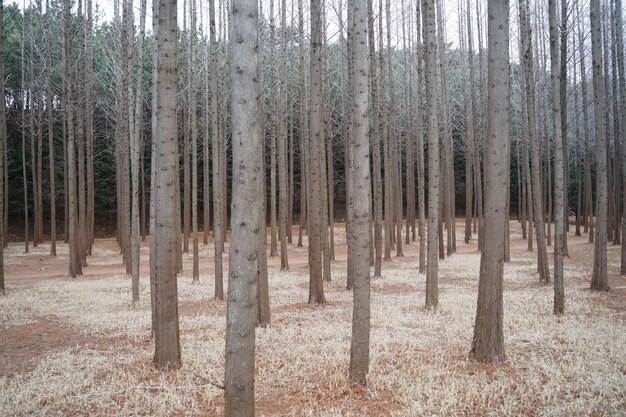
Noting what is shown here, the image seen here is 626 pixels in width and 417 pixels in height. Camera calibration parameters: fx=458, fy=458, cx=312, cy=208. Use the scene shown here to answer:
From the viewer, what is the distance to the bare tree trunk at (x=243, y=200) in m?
3.43

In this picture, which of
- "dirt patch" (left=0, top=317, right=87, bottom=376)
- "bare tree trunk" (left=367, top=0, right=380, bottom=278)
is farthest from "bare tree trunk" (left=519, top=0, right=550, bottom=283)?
"dirt patch" (left=0, top=317, right=87, bottom=376)

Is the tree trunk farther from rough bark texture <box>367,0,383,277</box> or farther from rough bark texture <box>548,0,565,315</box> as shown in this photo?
rough bark texture <box>367,0,383,277</box>

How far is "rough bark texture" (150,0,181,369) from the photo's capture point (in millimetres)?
5801

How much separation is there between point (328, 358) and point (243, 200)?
3.27 m

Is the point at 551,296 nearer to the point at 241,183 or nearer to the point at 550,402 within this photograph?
the point at 550,402

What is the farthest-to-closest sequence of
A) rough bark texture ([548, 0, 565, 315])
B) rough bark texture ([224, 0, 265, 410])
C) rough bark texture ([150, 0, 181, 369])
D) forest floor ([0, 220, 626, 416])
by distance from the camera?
rough bark texture ([548, 0, 565, 315]) < rough bark texture ([150, 0, 181, 369]) < forest floor ([0, 220, 626, 416]) < rough bark texture ([224, 0, 265, 410])

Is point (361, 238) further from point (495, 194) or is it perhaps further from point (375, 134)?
point (375, 134)

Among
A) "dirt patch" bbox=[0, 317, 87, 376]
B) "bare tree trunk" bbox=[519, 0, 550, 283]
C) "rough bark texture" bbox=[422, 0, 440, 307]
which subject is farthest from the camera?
"bare tree trunk" bbox=[519, 0, 550, 283]

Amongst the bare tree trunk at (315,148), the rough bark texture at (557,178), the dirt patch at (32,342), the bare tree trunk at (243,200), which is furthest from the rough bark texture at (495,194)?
the dirt patch at (32,342)

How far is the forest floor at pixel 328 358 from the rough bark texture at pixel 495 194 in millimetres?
379

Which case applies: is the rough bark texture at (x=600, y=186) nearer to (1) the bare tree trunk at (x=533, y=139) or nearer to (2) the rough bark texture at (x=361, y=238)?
(1) the bare tree trunk at (x=533, y=139)

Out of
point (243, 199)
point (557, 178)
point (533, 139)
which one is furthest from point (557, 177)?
point (243, 199)

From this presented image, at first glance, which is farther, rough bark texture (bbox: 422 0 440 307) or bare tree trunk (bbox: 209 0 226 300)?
bare tree trunk (bbox: 209 0 226 300)

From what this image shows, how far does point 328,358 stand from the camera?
19.4 feet
